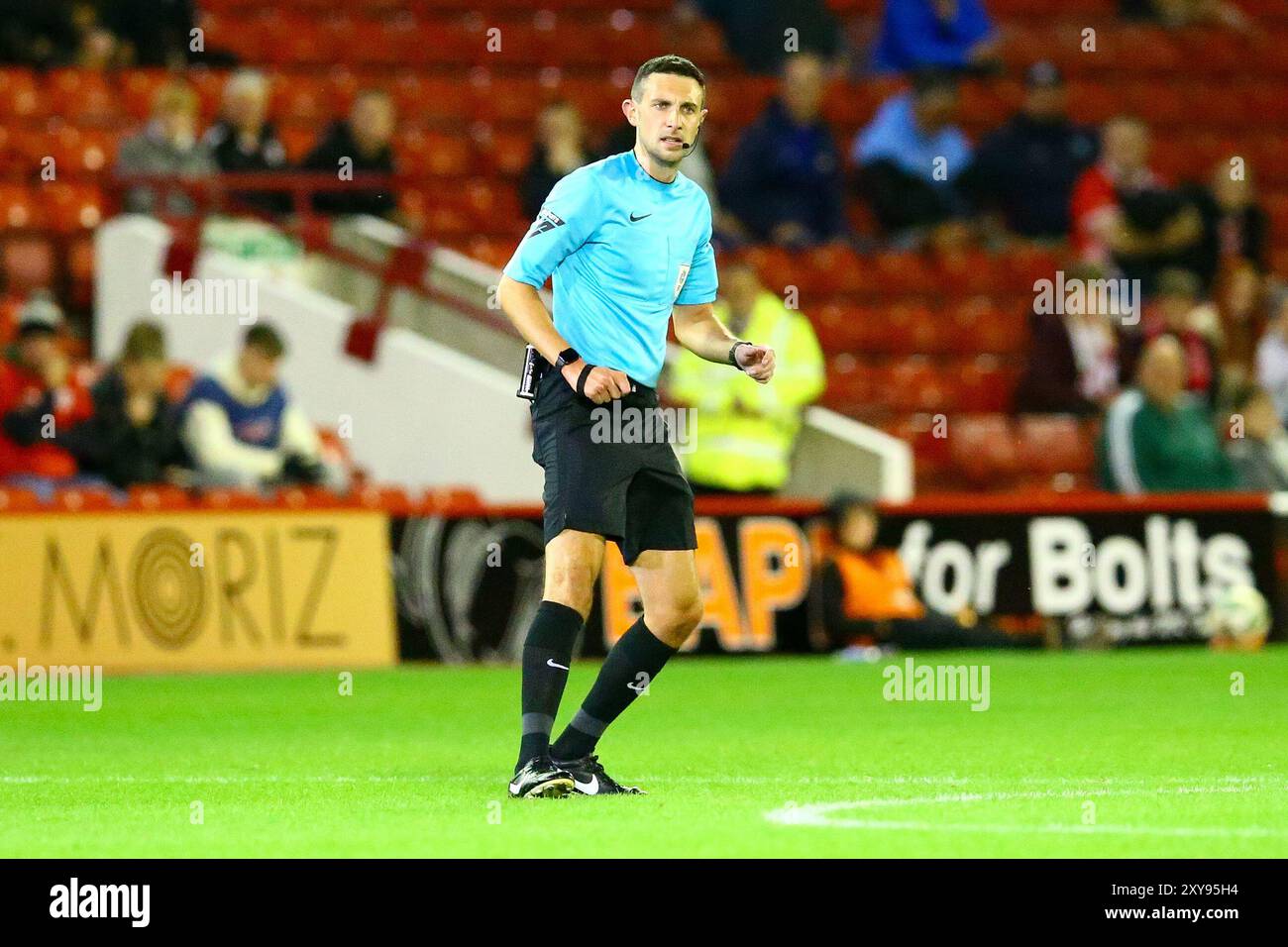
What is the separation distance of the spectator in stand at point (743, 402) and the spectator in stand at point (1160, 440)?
221 cm

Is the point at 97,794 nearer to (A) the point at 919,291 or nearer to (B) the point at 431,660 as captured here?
(B) the point at 431,660

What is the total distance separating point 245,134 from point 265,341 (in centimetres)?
306

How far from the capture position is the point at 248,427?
14.9 m

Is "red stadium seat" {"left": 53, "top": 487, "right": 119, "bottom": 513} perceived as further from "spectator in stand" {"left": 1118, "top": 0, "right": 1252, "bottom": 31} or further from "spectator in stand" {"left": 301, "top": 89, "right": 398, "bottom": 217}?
"spectator in stand" {"left": 1118, "top": 0, "right": 1252, "bottom": 31}

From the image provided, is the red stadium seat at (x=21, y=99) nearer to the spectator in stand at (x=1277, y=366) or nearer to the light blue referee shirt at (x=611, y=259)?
the spectator in stand at (x=1277, y=366)

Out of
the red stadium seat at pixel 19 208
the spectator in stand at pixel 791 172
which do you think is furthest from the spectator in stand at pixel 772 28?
the red stadium seat at pixel 19 208

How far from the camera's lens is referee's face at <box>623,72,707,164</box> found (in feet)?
24.7

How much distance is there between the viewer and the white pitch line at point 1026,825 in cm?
659

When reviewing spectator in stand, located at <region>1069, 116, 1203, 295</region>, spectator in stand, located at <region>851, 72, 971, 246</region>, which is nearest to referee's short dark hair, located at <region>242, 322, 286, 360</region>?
spectator in stand, located at <region>851, 72, 971, 246</region>

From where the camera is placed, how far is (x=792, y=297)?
1755 centimetres

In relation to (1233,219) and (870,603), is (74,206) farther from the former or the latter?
(1233,219)
